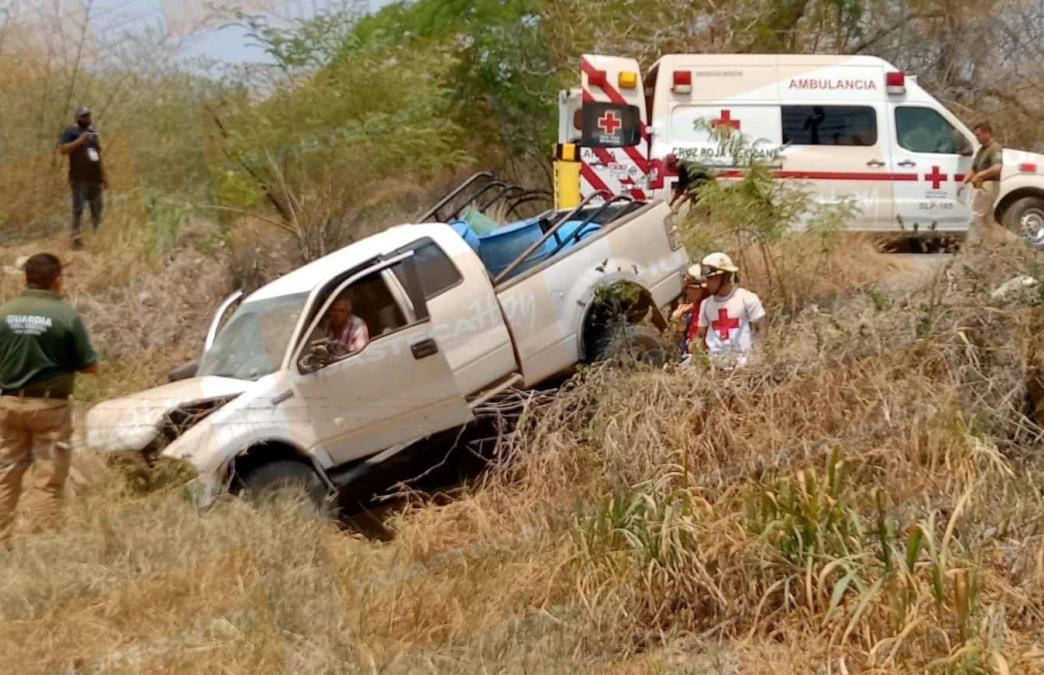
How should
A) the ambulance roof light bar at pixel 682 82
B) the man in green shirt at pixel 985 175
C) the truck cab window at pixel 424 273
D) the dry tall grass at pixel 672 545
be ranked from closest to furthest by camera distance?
the dry tall grass at pixel 672 545, the truck cab window at pixel 424 273, the man in green shirt at pixel 985 175, the ambulance roof light bar at pixel 682 82

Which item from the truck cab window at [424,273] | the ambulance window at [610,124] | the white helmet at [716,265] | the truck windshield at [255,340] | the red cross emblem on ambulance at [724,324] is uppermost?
the ambulance window at [610,124]

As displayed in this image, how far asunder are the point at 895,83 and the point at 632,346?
21.3 ft

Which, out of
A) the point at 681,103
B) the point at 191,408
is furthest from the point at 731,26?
the point at 191,408

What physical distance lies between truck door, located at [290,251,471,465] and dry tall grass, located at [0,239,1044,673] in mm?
538

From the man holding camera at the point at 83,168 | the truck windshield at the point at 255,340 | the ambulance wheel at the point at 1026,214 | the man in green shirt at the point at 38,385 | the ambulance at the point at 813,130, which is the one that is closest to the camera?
the man in green shirt at the point at 38,385

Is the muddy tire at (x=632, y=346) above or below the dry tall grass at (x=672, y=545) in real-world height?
above

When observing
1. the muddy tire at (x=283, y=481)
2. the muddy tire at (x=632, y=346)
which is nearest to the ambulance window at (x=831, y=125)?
the muddy tire at (x=632, y=346)

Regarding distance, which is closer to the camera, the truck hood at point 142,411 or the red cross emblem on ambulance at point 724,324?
the truck hood at point 142,411

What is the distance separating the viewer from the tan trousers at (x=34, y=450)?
6.46 metres

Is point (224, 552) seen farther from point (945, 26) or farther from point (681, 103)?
point (945, 26)

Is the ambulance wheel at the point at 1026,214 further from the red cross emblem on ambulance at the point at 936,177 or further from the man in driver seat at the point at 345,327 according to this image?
the man in driver seat at the point at 345,327

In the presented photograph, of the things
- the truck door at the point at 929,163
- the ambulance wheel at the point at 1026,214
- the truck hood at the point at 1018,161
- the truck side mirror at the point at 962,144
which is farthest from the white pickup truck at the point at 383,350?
the truck hood at the point at 1018,161

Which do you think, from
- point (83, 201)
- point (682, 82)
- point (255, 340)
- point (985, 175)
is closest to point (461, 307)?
point (255, 340)

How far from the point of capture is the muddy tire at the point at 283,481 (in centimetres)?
697
